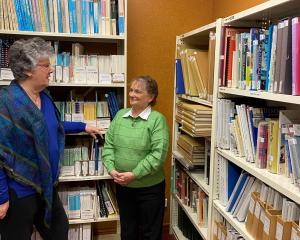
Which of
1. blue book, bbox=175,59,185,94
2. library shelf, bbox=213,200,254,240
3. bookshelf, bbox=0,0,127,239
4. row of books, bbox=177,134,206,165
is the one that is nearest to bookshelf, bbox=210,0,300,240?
library shelf, bbox=213,200,254,240

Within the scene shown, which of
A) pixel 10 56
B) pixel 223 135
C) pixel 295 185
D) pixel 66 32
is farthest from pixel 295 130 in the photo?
pixel 66 32

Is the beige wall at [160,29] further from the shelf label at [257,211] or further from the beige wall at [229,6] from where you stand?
the shelf label at [257,211]

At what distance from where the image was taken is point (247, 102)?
179cm

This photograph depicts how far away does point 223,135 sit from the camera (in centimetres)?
179

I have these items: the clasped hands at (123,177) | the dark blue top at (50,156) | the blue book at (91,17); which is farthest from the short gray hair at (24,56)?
the clasped hands at (123,177)

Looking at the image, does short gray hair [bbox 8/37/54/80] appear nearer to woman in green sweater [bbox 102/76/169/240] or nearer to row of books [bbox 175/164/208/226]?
woman in green sweater [bbox 102/76/169/240]

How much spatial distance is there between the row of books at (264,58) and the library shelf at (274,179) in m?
0.36

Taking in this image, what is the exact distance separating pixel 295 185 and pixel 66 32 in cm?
179

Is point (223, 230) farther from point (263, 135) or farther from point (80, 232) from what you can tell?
point (80, 232)

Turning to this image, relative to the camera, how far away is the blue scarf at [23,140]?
5.41 feet

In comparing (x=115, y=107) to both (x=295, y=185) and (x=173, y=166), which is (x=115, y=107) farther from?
(x=295, y=185)

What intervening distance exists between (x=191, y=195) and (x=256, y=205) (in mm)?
1024

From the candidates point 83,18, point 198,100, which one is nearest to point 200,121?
point 198,100

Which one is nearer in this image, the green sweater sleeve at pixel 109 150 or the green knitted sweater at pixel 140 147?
the green knitted sweater at pixel 140 147
